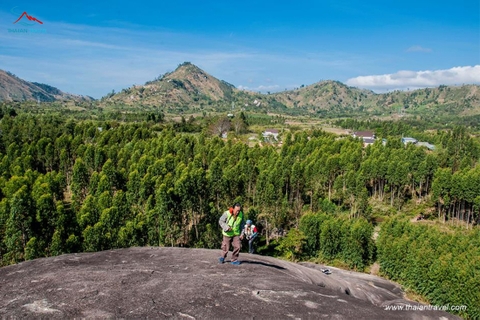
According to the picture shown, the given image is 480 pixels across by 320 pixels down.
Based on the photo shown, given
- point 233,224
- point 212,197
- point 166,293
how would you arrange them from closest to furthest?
point 166,293 → point 233,224 → point 212,197

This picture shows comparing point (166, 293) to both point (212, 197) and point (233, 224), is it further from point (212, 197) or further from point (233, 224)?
point (212, 197)

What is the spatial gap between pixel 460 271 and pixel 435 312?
973 inches

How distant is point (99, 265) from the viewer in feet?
55.4

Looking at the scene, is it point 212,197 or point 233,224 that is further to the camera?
point 212,197

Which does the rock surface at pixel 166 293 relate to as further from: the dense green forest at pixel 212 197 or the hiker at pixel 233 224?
the dense green forest at pixel 212 197

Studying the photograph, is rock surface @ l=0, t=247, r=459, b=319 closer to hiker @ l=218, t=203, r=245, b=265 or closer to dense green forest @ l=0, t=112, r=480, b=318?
hiker @ l=218, t=203, r=245, b=265

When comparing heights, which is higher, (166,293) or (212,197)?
(166,293)

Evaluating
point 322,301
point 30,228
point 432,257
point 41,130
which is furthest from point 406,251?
point 41,130

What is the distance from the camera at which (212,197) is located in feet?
202

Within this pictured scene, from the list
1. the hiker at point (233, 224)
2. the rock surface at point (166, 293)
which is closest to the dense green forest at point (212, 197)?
the rock surface at point (166, 293)

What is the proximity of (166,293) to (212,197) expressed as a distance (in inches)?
1908

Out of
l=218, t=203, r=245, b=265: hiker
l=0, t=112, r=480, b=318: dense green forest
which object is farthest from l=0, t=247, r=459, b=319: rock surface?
l=0, t=112, r=480, b=318: dense green forest

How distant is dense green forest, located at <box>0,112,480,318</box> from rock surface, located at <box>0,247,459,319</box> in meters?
26.0

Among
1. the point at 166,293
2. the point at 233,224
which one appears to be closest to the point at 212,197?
the point at 233,224
